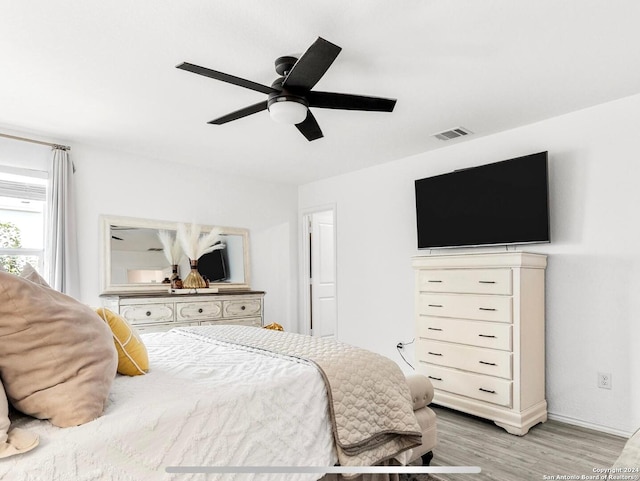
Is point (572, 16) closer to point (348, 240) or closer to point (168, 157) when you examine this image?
point (348, 240)

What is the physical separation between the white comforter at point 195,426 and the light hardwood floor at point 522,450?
3.75 feet

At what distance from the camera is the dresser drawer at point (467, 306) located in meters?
3.14

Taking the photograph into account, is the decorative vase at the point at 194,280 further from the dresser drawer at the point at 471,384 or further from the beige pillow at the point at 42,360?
the beige pillow at the point at 42,360

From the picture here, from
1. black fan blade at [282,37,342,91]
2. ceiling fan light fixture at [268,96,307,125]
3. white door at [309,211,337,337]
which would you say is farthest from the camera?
white door at [309,211,337,337]

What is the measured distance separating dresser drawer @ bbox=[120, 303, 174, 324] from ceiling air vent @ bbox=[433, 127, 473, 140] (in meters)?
2.97

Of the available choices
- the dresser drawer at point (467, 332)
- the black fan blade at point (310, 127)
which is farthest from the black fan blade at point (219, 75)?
the dresser drawer at point (467, 332)

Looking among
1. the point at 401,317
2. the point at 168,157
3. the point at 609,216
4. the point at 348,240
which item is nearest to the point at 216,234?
the point at 168,157

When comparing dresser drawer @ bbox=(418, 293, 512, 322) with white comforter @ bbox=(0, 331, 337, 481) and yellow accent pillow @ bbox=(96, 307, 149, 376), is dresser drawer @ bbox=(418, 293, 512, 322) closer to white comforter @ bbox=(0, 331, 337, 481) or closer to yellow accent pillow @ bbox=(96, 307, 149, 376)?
white comforter @ bbox=(0, 331, 337, 481)

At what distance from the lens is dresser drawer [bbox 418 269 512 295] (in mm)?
3141

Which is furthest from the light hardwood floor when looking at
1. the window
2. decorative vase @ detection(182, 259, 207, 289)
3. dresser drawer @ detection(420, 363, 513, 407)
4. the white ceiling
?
the window

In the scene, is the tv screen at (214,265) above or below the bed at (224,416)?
above

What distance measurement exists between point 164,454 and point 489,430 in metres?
2.52

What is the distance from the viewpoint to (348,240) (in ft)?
16.8

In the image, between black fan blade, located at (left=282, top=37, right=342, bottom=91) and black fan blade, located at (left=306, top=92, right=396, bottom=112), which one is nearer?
black fan blade, located at (left=282, top=37, right=342, bottom=91)
